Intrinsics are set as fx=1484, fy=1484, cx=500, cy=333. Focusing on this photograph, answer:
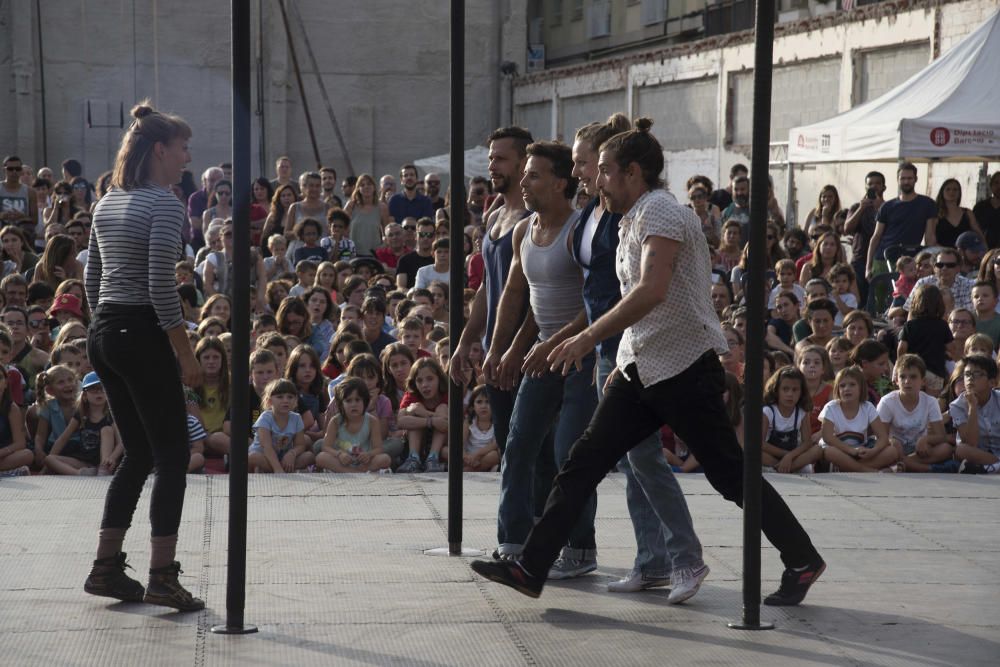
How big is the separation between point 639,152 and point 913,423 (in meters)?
4.74

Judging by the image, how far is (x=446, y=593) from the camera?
5.44 m

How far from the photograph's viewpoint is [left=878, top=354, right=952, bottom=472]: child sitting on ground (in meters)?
9.20

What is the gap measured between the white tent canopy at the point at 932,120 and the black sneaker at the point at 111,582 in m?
11.6

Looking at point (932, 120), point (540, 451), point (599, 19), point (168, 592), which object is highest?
point (599, 19)

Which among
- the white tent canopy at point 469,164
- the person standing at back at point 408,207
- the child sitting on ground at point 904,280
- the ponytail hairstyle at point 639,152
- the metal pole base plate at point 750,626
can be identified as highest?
the white tent canopy at point 469,164

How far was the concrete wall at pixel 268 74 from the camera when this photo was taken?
102ft

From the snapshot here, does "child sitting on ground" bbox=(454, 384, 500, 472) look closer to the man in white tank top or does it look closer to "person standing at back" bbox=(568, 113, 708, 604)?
the man in white tank top

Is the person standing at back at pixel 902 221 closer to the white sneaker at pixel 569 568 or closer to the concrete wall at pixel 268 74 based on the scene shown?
the white sneaker at pixel 569 568

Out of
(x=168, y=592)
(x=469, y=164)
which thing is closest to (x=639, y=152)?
(x=168, y=592)

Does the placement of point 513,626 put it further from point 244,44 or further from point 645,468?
point 244,44

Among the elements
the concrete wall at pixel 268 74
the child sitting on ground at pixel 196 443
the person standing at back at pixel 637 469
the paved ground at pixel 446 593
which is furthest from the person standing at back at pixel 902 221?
the concrete wall at pixel 268 74

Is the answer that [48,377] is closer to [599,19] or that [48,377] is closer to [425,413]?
[425,413]

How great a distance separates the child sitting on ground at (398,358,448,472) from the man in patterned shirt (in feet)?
13.3

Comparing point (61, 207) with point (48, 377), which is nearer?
point (48, 377)
